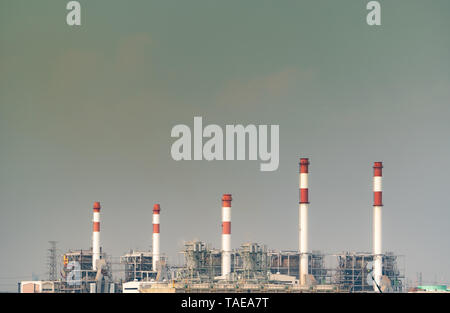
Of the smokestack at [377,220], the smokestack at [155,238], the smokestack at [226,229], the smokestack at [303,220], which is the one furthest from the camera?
the smokestack at [155,238]

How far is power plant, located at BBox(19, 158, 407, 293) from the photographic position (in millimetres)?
81312

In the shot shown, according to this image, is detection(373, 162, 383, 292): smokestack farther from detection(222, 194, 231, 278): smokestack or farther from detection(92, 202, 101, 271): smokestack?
detection(92, 202, 101, 271): smokestack

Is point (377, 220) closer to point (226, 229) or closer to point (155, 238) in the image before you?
point (226, 229)

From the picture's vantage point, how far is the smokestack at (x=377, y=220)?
8106 centimetres

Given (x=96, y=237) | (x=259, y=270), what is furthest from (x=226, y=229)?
(x=96, y=237)

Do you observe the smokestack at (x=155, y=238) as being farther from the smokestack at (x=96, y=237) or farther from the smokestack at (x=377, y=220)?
the smokestack at (x=377, y=220)

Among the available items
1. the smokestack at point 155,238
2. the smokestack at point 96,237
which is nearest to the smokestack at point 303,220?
the smokestack at point 155,238

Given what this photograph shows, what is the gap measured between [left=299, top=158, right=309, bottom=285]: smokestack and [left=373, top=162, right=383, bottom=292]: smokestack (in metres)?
5.68

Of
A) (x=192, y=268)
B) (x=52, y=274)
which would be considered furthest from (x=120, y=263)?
(x=192, y=268)

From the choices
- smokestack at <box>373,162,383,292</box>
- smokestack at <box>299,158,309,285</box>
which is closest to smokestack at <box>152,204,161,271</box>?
smokestack at <box>299,158,309,285</box>

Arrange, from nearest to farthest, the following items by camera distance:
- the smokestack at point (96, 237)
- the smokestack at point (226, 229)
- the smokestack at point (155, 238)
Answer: the smokestack at point (226, 229) → the smokestack at point (155, 238) → the smokestack at point (96, 237)
